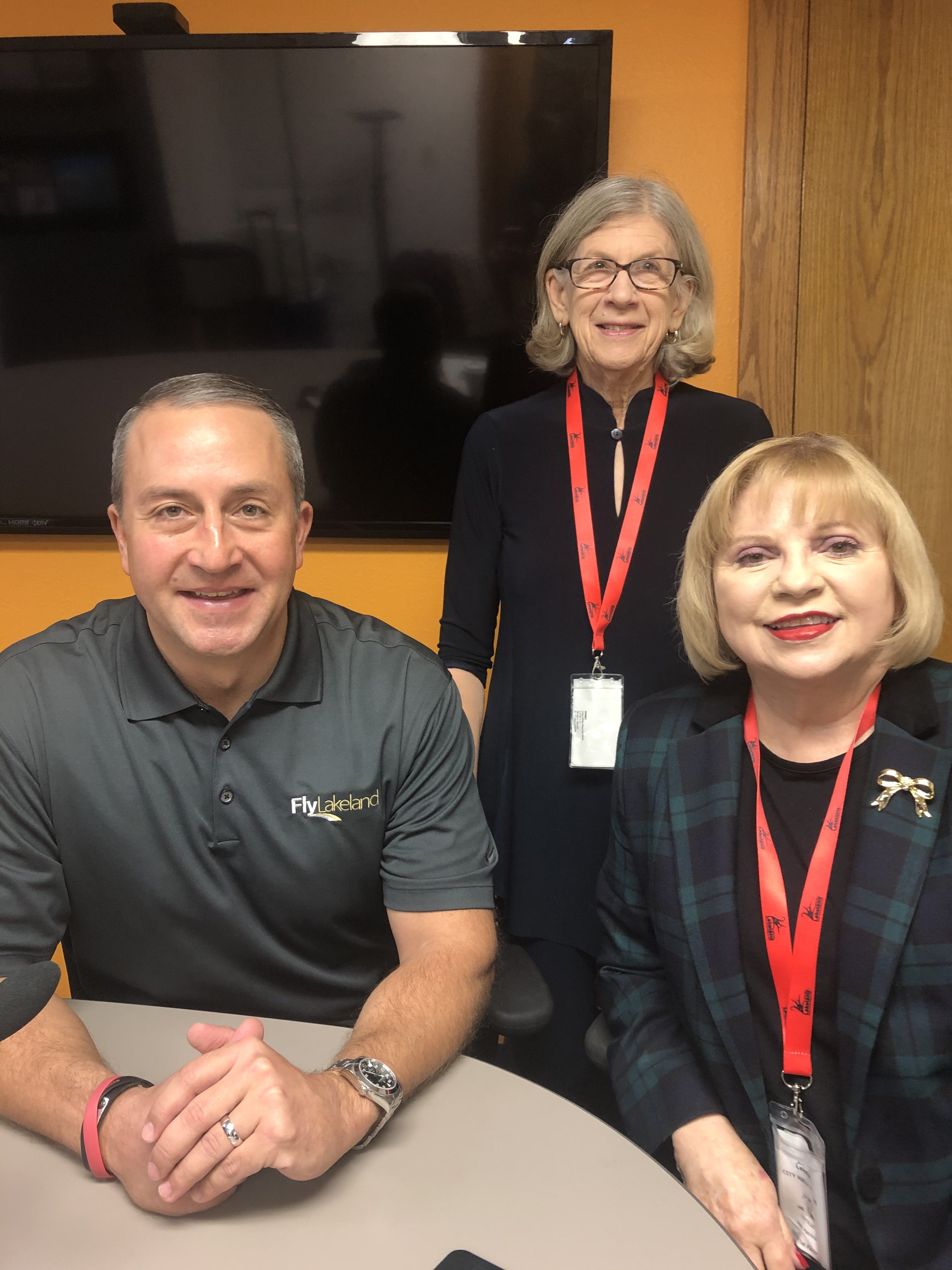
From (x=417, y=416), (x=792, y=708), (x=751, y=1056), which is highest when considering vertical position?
(x=417, y=416)

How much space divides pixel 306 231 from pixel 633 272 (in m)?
1.04

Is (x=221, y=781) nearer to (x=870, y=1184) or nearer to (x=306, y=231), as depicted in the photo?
(x=870, y=1184)

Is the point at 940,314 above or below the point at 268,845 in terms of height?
above

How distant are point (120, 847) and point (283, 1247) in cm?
66

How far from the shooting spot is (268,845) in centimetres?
132

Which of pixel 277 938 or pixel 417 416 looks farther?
pixel 417 416

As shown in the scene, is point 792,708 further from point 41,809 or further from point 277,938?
point 41,809

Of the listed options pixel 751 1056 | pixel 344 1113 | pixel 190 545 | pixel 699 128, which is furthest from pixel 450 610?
pixel 699 128

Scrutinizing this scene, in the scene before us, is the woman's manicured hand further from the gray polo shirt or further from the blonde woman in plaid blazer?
the gray polo shirt

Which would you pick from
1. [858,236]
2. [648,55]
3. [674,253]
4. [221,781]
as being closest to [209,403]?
[221,781]

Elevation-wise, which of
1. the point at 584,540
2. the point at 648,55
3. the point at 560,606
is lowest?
the point at 560,606

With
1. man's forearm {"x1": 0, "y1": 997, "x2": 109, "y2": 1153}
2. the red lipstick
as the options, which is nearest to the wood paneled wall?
the red lipstick

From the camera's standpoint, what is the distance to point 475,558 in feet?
6.30

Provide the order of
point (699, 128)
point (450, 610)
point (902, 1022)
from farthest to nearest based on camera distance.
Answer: point (699, 128), point (450, 610), point (902, 1022)
